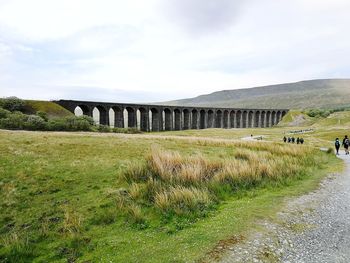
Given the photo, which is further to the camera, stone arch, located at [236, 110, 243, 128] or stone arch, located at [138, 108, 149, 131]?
stone arch, located at [236, 110, 243, 128]

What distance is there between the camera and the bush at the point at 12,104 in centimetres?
4741

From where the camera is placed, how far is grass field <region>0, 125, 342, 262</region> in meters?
6.61

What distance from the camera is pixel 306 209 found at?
8.48 metres

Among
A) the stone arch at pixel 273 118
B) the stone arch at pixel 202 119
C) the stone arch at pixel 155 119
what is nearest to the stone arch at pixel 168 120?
the stone arch at pixel 155 119

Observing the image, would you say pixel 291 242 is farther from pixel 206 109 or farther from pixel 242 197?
pixel 206 109

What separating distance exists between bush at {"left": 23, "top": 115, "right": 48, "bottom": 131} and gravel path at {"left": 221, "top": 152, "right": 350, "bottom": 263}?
132ft

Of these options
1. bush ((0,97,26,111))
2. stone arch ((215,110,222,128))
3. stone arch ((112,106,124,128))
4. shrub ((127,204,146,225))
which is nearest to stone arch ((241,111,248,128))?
stone arch ((215,110,222,128))

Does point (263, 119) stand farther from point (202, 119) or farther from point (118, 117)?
point (118, 117)

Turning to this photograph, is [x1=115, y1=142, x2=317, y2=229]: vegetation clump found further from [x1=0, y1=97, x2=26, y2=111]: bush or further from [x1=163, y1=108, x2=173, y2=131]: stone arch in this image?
[x1=163, y1=108, x2=173, y2=131]: stone arch

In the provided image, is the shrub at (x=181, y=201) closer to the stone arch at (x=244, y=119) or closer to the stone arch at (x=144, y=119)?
the stone arch at (x=144, y=119)

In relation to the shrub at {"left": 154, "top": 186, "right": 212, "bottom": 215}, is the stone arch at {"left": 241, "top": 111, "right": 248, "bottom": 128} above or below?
below

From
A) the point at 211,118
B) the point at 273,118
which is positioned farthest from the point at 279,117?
the point at 211,118

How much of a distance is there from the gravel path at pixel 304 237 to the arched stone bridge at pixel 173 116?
190ft

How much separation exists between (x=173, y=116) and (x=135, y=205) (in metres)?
77.3
